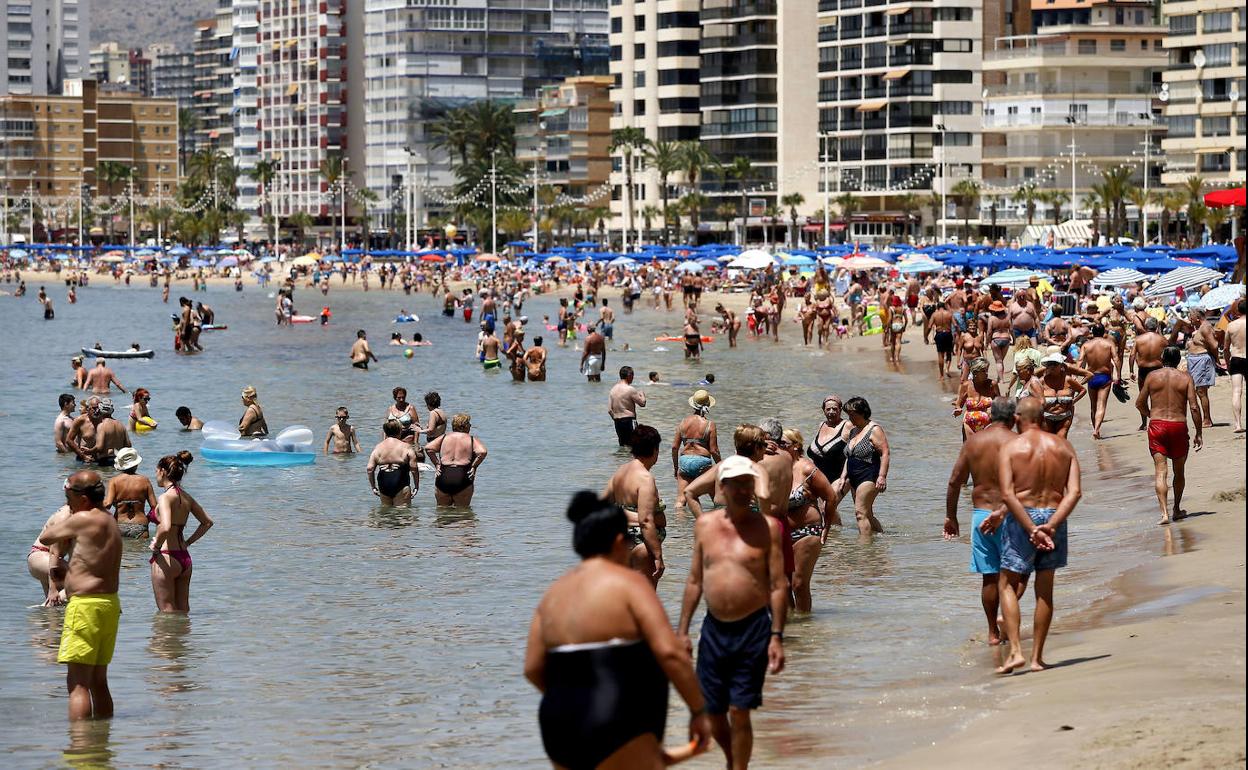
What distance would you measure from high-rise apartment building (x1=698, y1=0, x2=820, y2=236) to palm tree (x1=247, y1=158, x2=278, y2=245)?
54.6 meters

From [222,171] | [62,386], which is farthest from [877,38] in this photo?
[222,171]

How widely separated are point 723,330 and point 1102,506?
37.8m

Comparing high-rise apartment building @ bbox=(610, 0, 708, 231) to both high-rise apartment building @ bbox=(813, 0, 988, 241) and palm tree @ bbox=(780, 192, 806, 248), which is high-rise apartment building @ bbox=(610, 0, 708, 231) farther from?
high-rise apartment building @ bbox=(813, 0, 988, 241)

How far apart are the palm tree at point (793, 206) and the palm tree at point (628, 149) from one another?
36.0 ft

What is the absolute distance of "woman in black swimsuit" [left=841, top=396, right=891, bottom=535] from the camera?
14.3 meters

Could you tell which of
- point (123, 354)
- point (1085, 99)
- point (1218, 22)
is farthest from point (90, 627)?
point (1085, 99)

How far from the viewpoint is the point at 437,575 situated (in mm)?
16406

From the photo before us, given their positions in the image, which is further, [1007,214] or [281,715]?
[1007,214]

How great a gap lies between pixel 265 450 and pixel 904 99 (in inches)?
3218

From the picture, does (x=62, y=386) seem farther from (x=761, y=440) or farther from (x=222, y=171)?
(x=222, y=171)

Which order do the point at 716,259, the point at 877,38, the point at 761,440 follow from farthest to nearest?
the point at 877,38, the point at 716,259, the point at 761,440

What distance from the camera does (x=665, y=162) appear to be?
111m

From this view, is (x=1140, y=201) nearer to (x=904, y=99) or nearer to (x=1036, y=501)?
(x=904, y=99)

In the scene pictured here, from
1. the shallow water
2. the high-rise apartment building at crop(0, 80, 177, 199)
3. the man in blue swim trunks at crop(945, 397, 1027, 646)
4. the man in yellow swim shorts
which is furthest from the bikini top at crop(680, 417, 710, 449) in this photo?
the high-rise apartment building at crop(0, 80, 177, 199)
